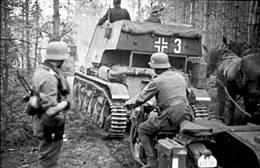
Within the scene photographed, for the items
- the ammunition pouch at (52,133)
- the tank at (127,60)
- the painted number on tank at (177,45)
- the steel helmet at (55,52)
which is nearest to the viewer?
the ammunition pouch at (52,133)

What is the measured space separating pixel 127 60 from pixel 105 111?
191 centimetres

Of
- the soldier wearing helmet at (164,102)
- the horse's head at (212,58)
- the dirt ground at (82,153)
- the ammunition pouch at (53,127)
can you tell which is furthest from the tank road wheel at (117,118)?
the horse's head at (212,58)

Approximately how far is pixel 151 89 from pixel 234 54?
6.49 metres

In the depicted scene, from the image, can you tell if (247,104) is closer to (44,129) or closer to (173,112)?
(173,112)

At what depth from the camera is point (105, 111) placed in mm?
8875

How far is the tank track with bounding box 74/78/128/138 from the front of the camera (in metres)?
7.68

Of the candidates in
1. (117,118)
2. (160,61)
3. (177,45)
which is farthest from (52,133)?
(177,45)

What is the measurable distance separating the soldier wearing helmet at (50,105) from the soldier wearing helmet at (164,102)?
135 cm

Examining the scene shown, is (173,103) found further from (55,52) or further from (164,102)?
(55,52)

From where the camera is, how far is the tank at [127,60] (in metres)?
8.01

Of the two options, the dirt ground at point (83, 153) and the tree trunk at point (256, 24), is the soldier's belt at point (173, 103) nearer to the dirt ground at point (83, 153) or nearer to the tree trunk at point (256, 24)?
the tree trunk at point (256, 24)

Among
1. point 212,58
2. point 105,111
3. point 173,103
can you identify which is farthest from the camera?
point 212,58

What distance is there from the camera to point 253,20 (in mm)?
4152

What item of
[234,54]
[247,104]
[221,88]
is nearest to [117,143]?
[247,104]
